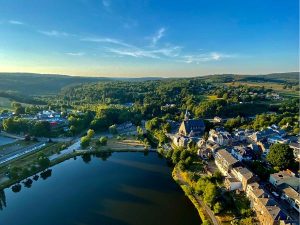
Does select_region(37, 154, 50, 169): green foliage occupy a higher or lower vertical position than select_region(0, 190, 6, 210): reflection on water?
higher

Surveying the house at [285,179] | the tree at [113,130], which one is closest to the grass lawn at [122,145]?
the tree at [113,130]

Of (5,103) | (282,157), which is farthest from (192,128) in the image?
(5,103)

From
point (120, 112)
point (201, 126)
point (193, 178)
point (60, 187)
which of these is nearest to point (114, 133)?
point (120, 112)

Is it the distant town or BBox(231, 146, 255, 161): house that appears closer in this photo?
the distant town

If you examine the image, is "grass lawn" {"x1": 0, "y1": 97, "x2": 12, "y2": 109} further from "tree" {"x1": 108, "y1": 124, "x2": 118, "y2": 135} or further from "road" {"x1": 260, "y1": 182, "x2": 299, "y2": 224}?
"road" {"x1": 260, "y1": 182, "x2": 299, "y2": 224}

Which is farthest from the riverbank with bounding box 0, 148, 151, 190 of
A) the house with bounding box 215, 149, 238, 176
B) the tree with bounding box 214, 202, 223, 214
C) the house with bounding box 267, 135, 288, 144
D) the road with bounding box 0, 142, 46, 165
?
the tree with bounding box 214, 202, 223, 214

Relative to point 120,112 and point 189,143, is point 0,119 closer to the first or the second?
point 120,112
